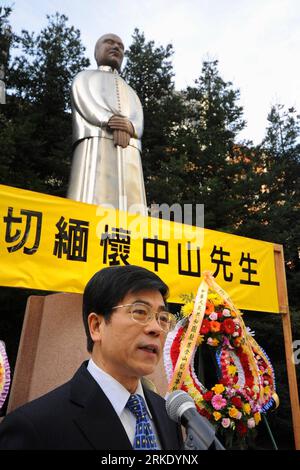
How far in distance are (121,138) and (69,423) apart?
15.2 feet

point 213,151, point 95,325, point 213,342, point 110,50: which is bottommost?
point 95,325

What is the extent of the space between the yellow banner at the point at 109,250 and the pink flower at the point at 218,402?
3.89 feet

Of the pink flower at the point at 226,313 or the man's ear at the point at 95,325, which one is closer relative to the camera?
the man's ear at the point at 95,325

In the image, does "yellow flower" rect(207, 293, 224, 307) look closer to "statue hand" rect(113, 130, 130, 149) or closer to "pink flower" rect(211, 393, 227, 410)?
"pink flower" rect(211, 393, 227, 410)

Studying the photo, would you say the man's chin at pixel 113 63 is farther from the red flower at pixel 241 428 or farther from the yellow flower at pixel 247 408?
the red flower at pixel 241 428

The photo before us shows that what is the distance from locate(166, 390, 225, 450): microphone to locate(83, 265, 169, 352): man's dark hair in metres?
0.36

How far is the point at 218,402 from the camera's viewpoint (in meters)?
2.96

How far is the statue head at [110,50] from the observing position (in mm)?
6312

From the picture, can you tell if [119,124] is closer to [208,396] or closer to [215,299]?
[215,299]

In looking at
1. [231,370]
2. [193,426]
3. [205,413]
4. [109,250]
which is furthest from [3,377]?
[193,426]

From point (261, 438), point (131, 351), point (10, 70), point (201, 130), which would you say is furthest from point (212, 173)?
point (131, 351)

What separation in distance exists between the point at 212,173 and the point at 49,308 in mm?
8217

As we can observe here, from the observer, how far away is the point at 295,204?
35.7 feet

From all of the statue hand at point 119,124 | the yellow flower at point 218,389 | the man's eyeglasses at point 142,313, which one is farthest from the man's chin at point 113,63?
the man's eyeglasses at point 142,313
